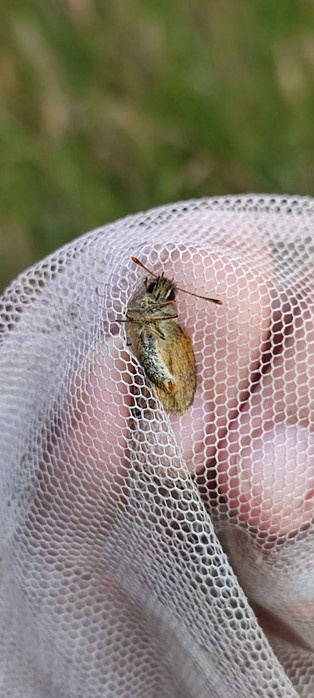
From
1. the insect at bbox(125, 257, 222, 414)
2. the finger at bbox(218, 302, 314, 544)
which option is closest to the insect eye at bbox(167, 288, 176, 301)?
the insect at bbox(125, 257, 222, 414)

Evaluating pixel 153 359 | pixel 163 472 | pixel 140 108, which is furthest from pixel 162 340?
pixel 140 108

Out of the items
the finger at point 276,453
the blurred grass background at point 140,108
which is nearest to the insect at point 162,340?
the finger at point 276,453

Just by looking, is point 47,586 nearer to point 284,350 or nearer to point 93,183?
point 284,350

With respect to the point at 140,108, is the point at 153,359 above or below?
below

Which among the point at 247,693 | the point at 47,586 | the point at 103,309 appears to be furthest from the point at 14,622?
the point at 103,309

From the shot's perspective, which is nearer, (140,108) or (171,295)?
(171,295)

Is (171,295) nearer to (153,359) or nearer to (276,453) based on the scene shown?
(153,359)

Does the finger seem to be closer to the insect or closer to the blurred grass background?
the insect
